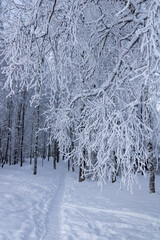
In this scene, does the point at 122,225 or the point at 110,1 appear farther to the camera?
the point at 122,225

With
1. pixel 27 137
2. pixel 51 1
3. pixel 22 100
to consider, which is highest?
pixel 22 100

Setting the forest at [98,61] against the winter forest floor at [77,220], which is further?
the winter forest floor at [77,220]

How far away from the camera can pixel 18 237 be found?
457cm

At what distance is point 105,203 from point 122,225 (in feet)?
8.55

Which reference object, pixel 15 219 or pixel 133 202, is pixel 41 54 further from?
pixel 133 202

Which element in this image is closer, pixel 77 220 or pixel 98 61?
pixel 98 61

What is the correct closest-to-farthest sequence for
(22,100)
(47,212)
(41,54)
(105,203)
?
(41,54) → (47,212) → (105,203) → (22,100)

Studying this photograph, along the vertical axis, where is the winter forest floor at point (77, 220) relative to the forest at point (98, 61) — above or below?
below

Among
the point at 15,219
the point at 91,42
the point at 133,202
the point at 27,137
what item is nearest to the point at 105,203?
the point at 133,202

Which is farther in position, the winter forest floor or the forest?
the winter forest floor

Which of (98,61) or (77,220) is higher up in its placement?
(98,61)

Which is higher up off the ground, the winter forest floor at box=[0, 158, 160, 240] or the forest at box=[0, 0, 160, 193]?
the forest at box=[0, 0, 160, 193]

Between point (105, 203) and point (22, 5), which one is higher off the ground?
point (22, 5)

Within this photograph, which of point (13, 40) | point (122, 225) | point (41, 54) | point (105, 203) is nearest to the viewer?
point (13, 40)
